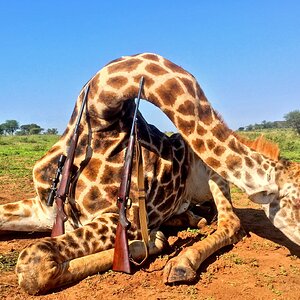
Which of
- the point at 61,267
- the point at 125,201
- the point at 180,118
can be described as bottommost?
the point at 61,267

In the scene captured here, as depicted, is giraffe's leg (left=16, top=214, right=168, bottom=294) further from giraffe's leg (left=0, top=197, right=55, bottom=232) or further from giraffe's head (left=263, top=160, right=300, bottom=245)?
giraffe's head (left=263, top=160, right=300, bottom=245)

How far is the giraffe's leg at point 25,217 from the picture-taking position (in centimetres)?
453

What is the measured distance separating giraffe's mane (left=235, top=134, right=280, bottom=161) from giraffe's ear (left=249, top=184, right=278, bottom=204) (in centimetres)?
31

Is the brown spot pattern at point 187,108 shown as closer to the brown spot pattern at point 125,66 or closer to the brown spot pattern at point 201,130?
the brown spot pattern at point 201,130

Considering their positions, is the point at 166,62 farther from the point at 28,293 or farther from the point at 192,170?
the point at 28,293

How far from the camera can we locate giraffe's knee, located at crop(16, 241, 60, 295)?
3.13 meters

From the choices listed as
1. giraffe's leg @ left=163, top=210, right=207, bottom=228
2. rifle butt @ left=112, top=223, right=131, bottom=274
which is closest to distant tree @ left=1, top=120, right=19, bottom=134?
giraffe's leg @ left=163, top=210, right=207, bottom=228

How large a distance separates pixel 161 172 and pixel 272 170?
1211mm

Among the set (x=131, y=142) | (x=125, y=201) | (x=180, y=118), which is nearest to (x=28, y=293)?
(x=125, y=201)

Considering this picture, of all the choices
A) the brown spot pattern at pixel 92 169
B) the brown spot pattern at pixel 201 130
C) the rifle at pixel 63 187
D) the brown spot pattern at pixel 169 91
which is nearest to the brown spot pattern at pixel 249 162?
the brown spot pattern at pixel 201 130

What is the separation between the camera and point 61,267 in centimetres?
328

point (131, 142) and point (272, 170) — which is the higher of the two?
point (131, 142)

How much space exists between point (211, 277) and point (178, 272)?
36cm

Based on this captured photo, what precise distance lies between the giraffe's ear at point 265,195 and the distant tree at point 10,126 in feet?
203
